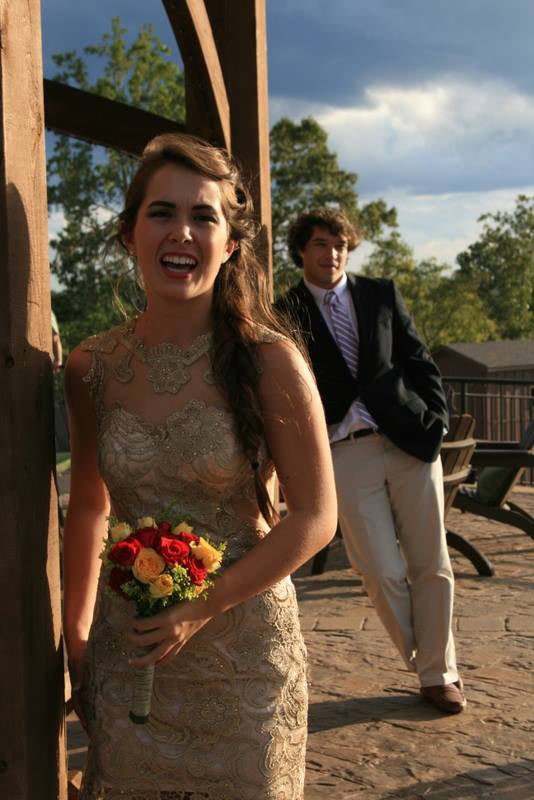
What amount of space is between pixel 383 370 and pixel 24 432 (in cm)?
290

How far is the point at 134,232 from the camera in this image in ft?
8.09

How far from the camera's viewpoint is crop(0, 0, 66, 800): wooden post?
7.41ft

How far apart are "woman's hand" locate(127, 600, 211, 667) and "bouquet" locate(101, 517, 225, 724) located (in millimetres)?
19

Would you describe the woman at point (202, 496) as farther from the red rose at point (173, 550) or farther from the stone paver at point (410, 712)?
the stone paver at point (410, 712)

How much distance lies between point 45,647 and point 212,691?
0.39 meters

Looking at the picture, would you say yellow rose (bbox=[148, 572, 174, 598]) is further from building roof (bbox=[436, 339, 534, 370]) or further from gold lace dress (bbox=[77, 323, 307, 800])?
building roof (bbox=[436, 339, 534, 370])

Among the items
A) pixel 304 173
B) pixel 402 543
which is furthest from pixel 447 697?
pixel 304 173

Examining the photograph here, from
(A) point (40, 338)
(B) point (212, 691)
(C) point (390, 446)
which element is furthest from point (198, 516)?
(C) point (390, 446)

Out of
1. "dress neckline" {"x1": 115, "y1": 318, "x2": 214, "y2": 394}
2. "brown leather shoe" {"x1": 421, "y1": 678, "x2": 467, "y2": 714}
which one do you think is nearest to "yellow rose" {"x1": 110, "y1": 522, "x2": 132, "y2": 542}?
"dress neckline" {"x1": 115, "y1": 318, "x2": 214, "y2": 394}

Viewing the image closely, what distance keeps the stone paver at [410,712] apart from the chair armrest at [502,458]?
1195mm

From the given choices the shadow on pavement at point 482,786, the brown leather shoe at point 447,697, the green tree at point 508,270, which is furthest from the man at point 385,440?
the green tree at point 508,270

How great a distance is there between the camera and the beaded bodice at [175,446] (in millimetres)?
2307

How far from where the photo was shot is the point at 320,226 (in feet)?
17.0

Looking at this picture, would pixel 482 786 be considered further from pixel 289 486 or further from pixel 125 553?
pixel 125 553
